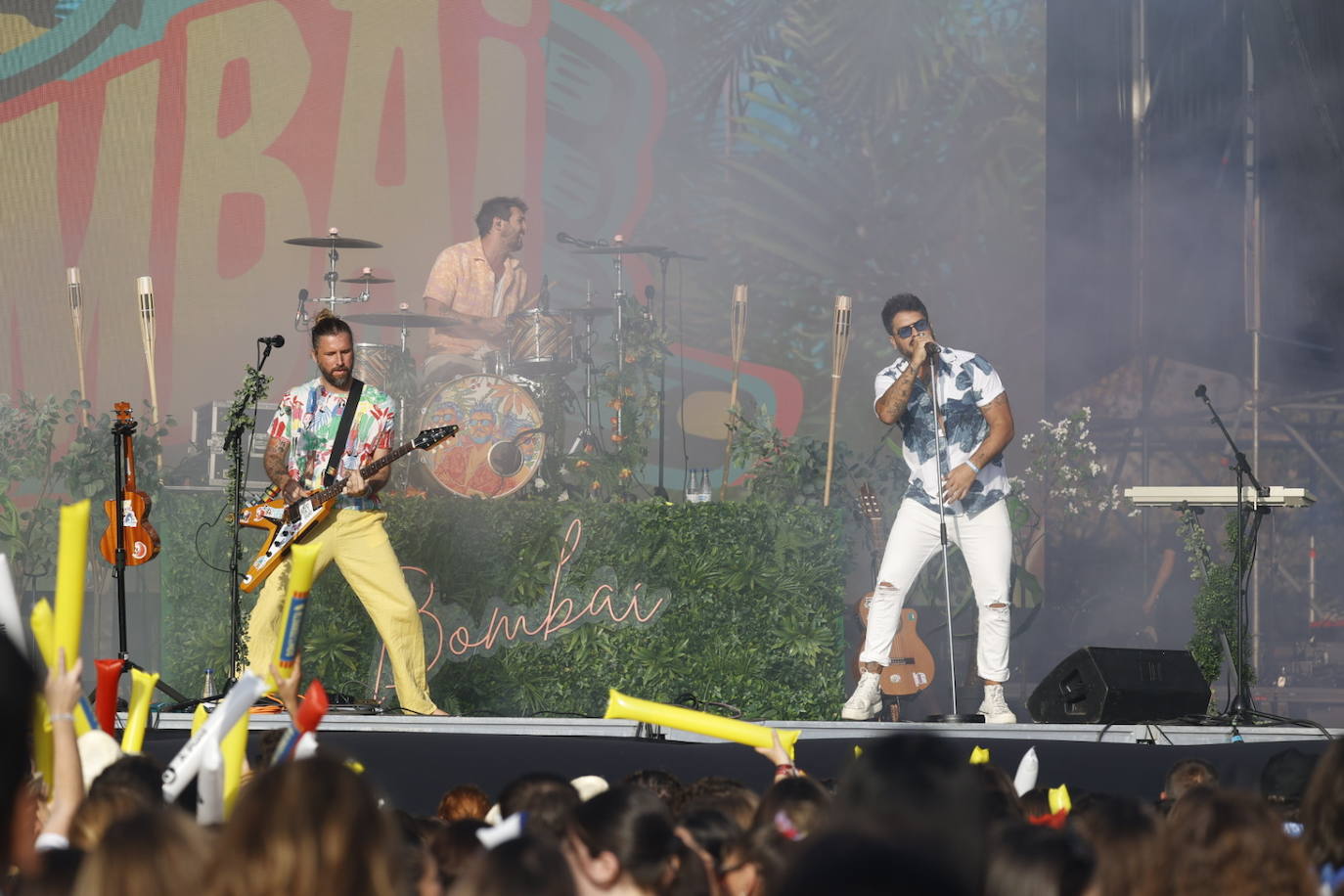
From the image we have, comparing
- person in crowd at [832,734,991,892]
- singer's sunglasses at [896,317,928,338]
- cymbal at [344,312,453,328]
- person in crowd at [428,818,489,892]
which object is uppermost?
cymbal at [344,312,453,328]

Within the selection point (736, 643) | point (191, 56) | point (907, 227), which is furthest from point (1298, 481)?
point (191, 56)

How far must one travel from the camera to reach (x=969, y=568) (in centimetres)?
880

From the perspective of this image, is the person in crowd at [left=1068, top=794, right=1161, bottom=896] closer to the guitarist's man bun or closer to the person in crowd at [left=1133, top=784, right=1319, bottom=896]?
the person in crowd at [left=1133, top=784, right=1319, bottom=896]

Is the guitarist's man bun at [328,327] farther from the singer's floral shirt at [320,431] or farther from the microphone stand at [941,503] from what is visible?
the microphone stand at [941,503]

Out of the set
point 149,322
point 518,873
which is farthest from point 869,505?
point 518,873

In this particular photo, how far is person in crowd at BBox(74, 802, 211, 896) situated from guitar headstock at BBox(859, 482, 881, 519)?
9.19m

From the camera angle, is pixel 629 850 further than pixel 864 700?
No

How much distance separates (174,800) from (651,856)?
1.20 meters

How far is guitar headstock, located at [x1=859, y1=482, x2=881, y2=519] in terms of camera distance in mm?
10984

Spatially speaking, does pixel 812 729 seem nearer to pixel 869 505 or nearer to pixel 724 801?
pixel 869 505

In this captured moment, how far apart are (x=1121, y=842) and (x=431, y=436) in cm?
620

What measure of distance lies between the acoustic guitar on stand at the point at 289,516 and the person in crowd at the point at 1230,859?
6.09m

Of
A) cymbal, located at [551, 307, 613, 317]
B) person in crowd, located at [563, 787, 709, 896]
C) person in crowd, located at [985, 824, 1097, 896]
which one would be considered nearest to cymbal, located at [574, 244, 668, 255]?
cymbal, located at [551, 307, 613, 317]

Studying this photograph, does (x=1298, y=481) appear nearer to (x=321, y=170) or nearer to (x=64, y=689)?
(x=321, y=170)
